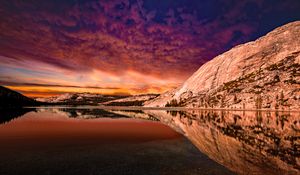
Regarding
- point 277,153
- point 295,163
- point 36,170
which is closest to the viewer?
point 36,170

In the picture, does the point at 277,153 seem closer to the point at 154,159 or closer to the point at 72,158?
the point at 154,159

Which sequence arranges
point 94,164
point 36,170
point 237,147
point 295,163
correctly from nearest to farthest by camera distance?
1. point 36,170
2. point 94,164
3. point 295,163
4. point 237,147

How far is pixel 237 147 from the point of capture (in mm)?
30625

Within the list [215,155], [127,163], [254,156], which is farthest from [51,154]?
[254,156]

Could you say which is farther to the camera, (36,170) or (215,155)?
(215,155)

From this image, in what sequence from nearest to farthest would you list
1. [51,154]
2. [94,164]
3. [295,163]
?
[94,164]
[295,163]
[51,154]

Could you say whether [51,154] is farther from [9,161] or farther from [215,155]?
[215,155]

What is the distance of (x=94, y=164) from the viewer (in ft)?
67.4

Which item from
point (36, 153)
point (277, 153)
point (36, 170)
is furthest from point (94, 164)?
point (277, 153)

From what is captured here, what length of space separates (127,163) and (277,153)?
1760cm

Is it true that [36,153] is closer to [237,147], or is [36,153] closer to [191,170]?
[191,170]

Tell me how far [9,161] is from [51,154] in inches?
171

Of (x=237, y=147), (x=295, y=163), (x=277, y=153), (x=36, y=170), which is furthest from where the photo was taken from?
(x=237, y=147)

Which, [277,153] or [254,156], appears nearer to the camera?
[254,156]
